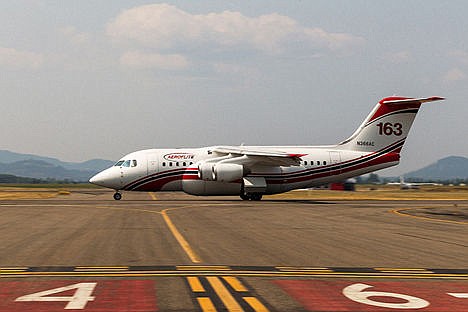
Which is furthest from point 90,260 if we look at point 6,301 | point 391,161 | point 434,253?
point 391,161

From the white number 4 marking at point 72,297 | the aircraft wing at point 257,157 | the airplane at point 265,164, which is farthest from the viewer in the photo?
the airplane at point 265,164

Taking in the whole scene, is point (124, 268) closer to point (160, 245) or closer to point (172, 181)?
point (160, 245)

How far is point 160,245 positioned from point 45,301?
8049 millimetres

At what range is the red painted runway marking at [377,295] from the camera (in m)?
9.08

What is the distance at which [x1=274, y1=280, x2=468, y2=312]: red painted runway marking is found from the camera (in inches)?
357

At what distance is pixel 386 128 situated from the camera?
165ft

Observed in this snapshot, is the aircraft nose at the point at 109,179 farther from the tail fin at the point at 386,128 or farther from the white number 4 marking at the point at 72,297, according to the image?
the white number 4 marking at the point at 72,297

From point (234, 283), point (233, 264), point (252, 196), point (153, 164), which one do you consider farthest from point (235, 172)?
point (234, 283)

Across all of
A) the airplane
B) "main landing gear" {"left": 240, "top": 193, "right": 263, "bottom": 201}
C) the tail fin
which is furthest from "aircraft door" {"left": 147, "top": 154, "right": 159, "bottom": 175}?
the tail fin

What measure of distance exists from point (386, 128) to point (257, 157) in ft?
37.0

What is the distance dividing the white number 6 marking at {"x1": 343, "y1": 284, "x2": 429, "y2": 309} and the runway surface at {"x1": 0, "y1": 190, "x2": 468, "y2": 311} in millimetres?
48

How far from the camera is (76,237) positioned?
19.6m

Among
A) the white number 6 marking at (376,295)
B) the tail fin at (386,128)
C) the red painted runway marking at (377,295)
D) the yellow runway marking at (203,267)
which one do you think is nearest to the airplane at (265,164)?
the tail fin at (386,128)

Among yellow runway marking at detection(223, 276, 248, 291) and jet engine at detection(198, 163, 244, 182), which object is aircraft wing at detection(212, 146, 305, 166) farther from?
yellow runway marking at detection(223, 276, 248, 291)
